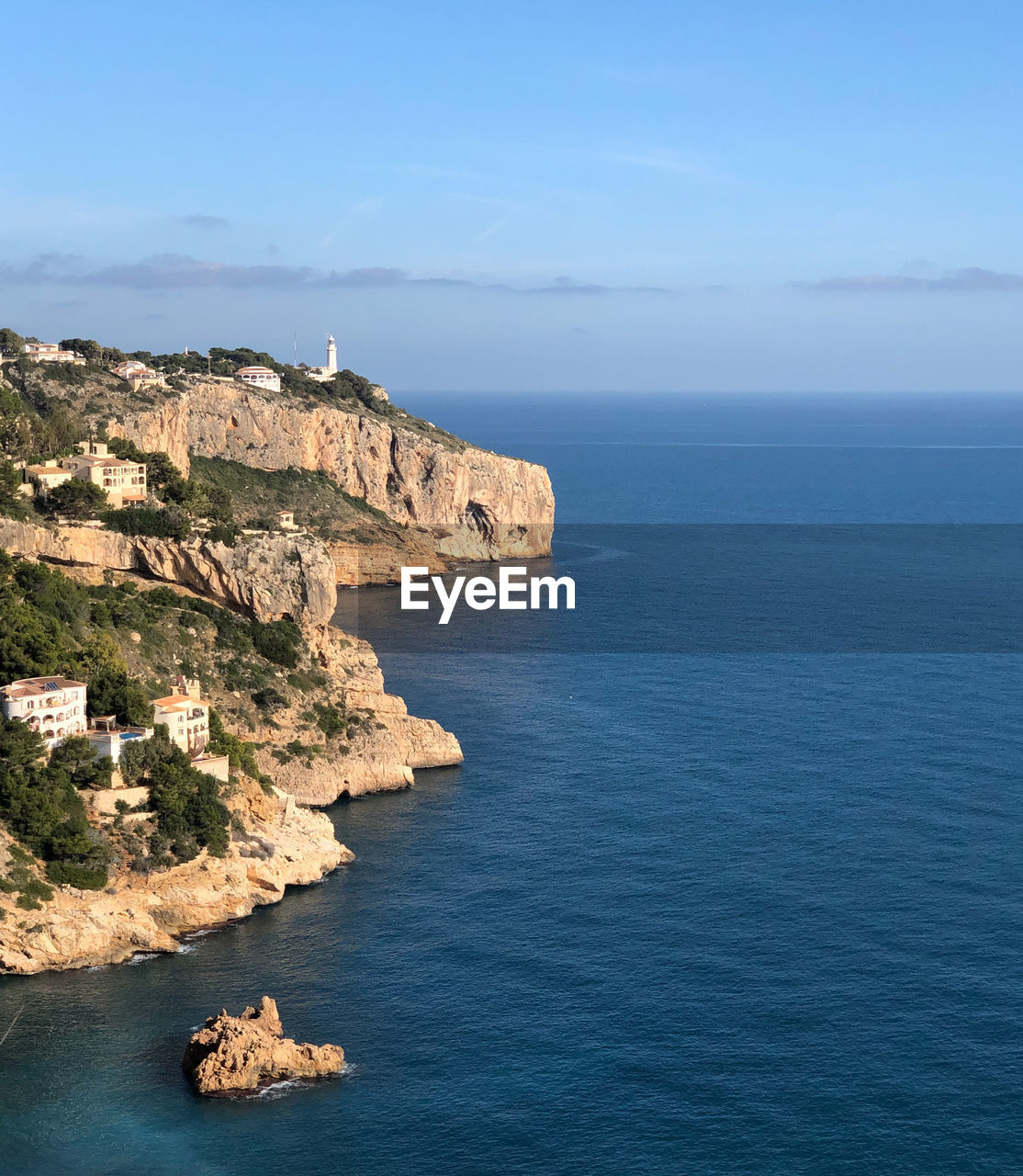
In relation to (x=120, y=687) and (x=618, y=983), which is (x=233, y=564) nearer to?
(x=120, y=687)

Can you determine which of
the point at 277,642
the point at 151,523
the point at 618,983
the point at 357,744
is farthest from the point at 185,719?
the point at 618,983

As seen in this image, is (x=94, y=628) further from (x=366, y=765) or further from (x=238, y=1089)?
(x=238, y=1089)

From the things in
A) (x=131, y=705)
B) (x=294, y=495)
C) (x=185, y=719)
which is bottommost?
(x=185, y=719)

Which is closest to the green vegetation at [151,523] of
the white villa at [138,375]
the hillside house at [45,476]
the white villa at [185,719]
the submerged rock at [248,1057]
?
the hillside house at [45,476]

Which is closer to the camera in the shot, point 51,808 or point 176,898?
point 51,808

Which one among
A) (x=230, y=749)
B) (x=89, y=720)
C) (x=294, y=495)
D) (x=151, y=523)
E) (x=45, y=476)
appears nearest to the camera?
(x=89, y=720)

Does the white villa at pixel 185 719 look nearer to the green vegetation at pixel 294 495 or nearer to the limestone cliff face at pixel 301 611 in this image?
the limestone cliff face at pixel 301 611

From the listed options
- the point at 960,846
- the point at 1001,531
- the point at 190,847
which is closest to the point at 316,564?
the point at 190,847
